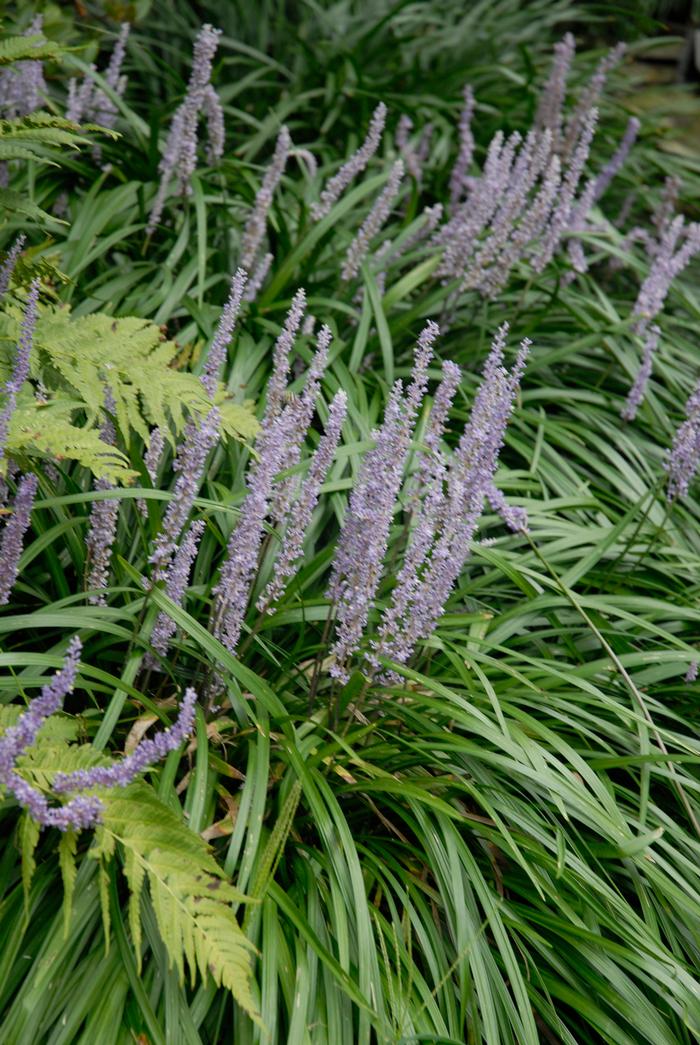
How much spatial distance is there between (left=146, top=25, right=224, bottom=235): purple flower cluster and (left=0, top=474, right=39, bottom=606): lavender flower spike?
5.97 ft

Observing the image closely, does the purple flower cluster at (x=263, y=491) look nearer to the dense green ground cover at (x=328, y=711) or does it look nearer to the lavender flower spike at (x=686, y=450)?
the dense green ground cover at (x=328, y=711)

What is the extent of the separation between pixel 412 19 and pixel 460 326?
3.10 meters

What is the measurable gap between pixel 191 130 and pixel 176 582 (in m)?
1.99

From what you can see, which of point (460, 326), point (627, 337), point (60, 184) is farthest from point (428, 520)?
point (60, 184)

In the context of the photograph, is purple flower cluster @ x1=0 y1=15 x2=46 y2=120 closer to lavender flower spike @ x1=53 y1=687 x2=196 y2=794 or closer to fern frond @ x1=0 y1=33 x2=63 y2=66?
fern frond @ x1=0 y1=33 x2=63 y2=66

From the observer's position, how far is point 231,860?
2199 millimetres

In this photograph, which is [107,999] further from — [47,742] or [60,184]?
[60,184]

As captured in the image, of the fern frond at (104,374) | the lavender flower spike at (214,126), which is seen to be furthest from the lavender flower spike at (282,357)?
the lavender flower spike at (214,126)

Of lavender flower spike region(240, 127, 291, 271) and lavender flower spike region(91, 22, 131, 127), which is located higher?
lavender flower spike region(91, 22, 131, 127)

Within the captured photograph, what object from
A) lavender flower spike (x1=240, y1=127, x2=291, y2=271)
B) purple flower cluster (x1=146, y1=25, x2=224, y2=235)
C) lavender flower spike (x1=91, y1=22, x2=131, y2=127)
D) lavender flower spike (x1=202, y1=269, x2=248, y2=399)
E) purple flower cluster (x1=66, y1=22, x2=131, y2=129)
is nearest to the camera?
lavender flower spike (x1=202, y1=269, x2=248, y2=399)

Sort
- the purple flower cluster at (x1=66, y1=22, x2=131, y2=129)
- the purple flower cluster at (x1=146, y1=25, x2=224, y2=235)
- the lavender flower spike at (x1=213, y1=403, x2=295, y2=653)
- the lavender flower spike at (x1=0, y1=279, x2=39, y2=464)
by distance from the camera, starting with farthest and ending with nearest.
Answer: the purple flower cluster at (x1=66, y1=22, x2=131, y2=129) → the purple flower cluster at (x1=146, y1=25, x2=224, y2=235) → the lavender flower spike at (x1=213, y1=403, x2=295, y2=653) → the lavender flower spike at (x1=0, y1=279, x2=39, y2=464)

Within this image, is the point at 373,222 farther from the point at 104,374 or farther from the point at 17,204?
the point at 104,374

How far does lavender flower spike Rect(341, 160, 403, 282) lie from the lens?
3.74m

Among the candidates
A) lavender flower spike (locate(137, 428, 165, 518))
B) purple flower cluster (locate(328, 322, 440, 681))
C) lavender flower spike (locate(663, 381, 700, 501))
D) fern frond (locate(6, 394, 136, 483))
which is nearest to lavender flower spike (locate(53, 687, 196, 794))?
fern frond (locate(6, 394, 136, 483))
